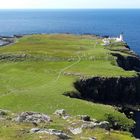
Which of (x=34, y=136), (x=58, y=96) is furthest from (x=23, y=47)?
(x=34, y=136)

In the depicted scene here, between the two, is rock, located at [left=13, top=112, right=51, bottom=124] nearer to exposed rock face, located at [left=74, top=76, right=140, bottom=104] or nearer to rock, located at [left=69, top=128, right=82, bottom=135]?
rock, located at [left=69, top=128, right=82, bottom=135]

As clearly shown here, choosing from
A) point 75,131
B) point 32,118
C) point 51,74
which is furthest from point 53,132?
→ point 51,74

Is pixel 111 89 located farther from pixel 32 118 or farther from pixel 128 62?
pixel 32 118

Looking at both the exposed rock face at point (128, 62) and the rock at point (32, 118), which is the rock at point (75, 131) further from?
the exposed rock face at point (128, 62)

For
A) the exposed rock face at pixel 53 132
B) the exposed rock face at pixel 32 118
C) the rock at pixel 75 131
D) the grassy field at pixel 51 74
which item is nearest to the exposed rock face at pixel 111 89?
the grassy field at pixel 51 74


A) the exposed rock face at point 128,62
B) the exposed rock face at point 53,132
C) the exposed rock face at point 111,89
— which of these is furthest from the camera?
the exposed rock face at point 128,62

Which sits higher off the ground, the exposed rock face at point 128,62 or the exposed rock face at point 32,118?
the exposed rock face at point 32,118
